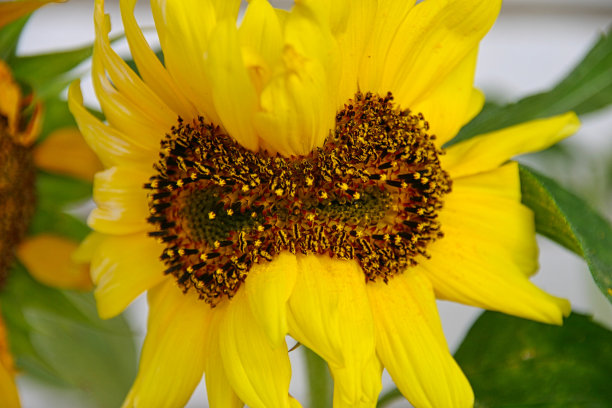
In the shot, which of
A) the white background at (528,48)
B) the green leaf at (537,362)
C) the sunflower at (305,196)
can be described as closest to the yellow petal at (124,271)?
the sunflower at (305,196)

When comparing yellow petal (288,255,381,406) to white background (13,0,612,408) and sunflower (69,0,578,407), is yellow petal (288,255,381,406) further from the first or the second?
white background (13,0,612,408)

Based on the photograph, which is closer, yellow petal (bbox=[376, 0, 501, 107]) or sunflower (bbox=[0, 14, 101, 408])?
yellow petal (bbox=[376, 0, 501, 107])

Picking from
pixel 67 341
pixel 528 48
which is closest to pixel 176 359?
pixel 67 341

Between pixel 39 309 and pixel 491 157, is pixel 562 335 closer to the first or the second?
pixel 491 157

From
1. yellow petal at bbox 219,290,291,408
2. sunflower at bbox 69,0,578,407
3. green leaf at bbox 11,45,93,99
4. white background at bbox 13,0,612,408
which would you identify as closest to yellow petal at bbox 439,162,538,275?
sunflower at bbox 69,0,578,407

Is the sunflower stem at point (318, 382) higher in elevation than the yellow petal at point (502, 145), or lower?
lower

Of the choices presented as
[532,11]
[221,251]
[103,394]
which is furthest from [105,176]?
[532,11]

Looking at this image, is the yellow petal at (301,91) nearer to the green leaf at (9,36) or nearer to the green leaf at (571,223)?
the green leaf at (571,223)
